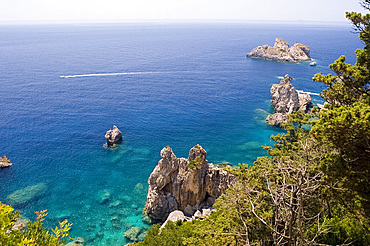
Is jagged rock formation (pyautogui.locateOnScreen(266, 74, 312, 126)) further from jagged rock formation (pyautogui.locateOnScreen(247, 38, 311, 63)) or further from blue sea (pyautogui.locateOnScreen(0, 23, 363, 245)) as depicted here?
jagged rock formation (pyautogui.locateOnScreen(247, 38, 311, 63))

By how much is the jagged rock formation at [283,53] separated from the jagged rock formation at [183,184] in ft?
475

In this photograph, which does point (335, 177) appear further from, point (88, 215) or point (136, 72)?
point (136, 72)

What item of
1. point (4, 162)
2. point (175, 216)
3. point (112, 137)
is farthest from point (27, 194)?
point (175, 216)

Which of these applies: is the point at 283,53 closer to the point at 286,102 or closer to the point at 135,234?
the point at 286,102

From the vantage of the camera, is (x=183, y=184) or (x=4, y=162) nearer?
(x=183, y=184)

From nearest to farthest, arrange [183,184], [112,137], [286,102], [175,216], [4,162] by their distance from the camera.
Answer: [175,216] → [183,184] → [4,162] → [112,137] → [286,102]

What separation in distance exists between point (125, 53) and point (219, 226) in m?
174

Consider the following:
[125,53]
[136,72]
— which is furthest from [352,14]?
[125,53]

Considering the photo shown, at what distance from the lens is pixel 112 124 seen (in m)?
74.4

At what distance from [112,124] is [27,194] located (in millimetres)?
31571

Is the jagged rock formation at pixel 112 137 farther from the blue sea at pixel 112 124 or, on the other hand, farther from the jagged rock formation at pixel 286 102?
the jagged rock formation at pixel 286 102

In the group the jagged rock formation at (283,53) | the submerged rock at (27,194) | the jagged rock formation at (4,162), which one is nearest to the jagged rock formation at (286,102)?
the submerged rock at (27,194)

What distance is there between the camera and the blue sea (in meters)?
46.2

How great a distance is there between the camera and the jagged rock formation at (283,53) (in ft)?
540
